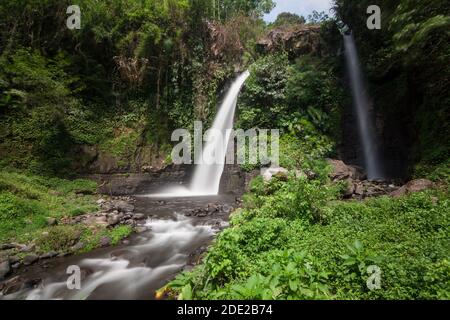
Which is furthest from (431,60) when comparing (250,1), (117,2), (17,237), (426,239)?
(250,1)

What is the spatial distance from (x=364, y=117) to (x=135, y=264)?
12523 mm

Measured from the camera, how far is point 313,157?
11.6m

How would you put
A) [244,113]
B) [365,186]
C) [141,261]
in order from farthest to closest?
[244,113] → [365,186] → [141,261]

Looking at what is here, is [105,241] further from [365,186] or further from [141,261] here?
[365,186]

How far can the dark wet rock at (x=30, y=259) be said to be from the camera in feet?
21.3

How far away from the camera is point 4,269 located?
19.9 ft

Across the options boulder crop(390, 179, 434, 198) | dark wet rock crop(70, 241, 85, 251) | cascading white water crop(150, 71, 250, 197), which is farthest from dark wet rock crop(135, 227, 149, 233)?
boulder crop(390, 179, 434, 198)

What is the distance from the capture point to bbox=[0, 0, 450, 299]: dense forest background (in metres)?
5.06

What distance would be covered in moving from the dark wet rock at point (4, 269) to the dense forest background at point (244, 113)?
1038mm

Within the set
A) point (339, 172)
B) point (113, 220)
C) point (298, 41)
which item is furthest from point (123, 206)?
point (298, 41)

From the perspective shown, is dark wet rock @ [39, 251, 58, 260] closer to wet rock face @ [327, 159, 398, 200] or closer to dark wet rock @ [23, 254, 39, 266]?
dark wet rock @ [23, 254, 39, 266]

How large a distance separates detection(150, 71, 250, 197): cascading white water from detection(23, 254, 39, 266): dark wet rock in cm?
710

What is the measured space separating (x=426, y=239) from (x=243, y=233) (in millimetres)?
3144
